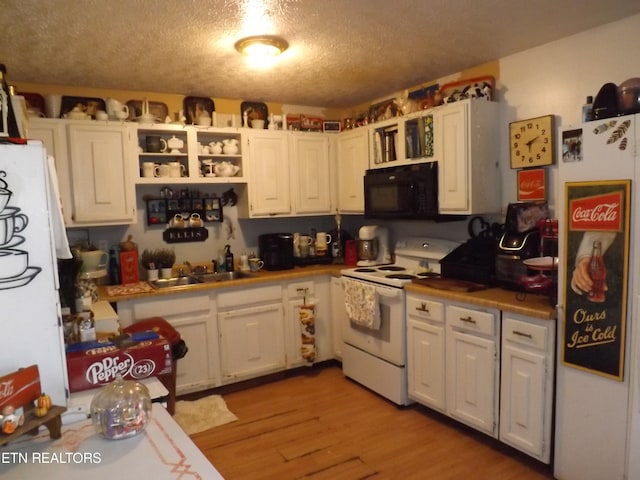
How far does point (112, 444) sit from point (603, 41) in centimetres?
305

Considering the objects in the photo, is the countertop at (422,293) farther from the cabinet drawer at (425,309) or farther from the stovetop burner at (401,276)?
the stovetop burner at (401,276)

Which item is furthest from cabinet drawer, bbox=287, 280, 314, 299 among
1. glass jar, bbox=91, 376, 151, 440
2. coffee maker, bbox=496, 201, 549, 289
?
glass jar, bbox=91, 376, 151, 440

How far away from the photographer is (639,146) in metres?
1.90

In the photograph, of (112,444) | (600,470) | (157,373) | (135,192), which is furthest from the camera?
(135,192)

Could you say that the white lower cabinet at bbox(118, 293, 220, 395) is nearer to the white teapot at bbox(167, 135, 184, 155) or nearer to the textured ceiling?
the white teapot at bbox(167, 135, 184, 155)

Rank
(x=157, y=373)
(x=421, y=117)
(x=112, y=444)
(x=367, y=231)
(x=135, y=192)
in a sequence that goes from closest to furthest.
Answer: (x=112, y=444), (x=157, y=373), (x=421, y=117), (x=135, y=192), (x=367, y=231)

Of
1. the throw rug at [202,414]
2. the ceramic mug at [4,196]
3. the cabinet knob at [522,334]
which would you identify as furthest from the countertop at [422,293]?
the ceramic mug at [4,196]

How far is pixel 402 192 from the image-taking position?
3.42m

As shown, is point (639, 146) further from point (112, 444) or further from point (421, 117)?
point (112, 444)

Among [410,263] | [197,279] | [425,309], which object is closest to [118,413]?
[425,309]

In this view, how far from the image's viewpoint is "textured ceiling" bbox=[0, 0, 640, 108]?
2119 mm

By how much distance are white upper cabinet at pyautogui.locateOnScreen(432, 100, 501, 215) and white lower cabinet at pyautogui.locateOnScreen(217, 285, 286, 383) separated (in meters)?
1.60

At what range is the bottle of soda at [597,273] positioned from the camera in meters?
2.04

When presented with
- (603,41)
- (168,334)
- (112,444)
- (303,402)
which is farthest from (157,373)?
(603,41)
